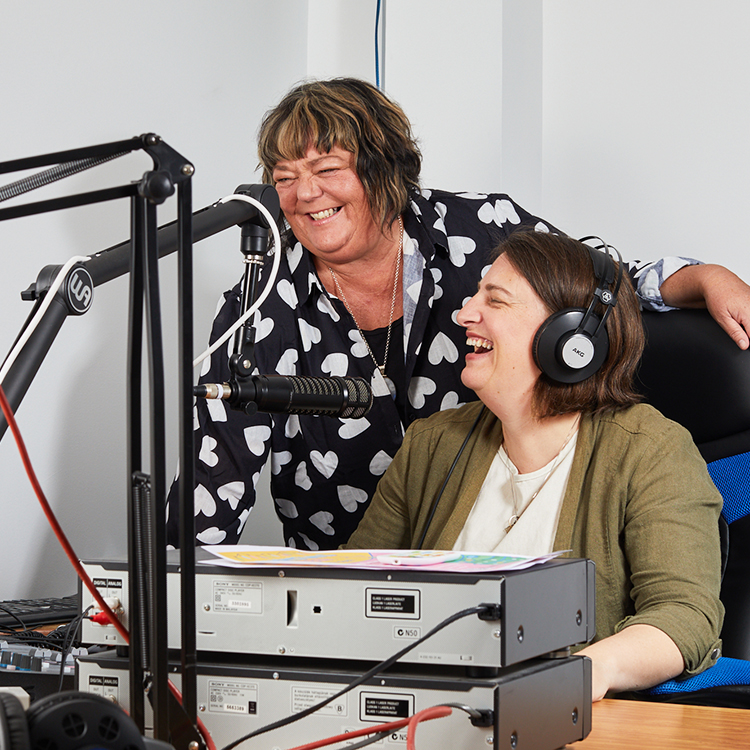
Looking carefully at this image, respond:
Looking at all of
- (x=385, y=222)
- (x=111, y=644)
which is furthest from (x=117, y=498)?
(x=111, y=644)

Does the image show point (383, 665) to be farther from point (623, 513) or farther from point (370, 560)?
point (623, 513)

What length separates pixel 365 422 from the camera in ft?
5.25

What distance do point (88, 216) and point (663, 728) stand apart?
132cm

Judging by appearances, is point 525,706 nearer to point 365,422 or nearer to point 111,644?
point 111,644

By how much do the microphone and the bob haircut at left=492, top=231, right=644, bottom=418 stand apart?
1.87ft

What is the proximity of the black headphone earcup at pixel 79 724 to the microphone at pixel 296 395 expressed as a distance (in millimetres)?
303

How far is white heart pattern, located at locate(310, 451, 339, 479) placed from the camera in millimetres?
1613

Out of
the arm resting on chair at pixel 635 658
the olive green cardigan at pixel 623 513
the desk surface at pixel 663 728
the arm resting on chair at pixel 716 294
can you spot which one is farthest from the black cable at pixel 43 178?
the arm resting on chair at pixel 716 294

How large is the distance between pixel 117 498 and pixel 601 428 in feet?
3.11

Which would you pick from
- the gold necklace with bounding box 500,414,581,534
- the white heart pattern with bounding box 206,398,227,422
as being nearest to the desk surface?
the gold necklace with bounding box 500,414,581,534

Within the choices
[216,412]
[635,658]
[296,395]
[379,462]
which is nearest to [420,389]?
[379,462]

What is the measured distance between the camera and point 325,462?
1618mm

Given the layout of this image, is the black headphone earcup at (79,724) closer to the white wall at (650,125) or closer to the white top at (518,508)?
the white top at (518,508)

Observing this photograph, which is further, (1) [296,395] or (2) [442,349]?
(2) [442,349]
